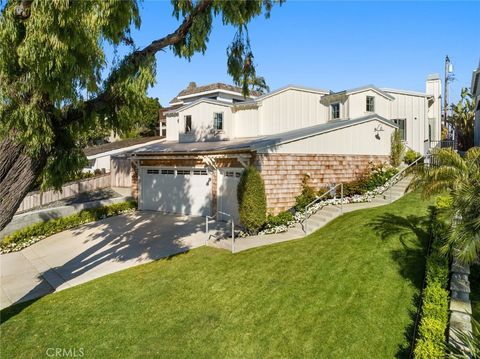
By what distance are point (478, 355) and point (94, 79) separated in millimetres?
8252

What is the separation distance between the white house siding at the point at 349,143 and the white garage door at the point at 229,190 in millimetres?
2338

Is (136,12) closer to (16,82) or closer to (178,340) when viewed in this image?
(16,82)

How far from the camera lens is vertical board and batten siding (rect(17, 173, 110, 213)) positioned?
738 inches

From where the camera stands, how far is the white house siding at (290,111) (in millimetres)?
21094

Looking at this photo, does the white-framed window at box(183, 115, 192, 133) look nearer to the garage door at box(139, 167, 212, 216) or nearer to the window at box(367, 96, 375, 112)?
the garage door at box(139, 167, 212, 216)

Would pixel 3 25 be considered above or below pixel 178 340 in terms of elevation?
above

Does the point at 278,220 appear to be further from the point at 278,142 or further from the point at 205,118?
the point at 205,118

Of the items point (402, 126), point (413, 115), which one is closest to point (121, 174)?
point (402, 126)

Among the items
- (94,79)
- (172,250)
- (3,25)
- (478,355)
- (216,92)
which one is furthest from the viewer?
(216,92)

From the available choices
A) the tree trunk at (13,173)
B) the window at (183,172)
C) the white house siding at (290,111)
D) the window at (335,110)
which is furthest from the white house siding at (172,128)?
the tree trunk at (13,173)

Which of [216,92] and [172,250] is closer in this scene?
[172,250]

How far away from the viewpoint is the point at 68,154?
7938mm

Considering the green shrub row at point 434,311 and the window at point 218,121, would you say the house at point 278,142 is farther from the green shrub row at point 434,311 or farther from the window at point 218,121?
the green shrub row at point 434,311

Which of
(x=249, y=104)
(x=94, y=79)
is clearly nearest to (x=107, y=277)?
(x=94, y=79)
